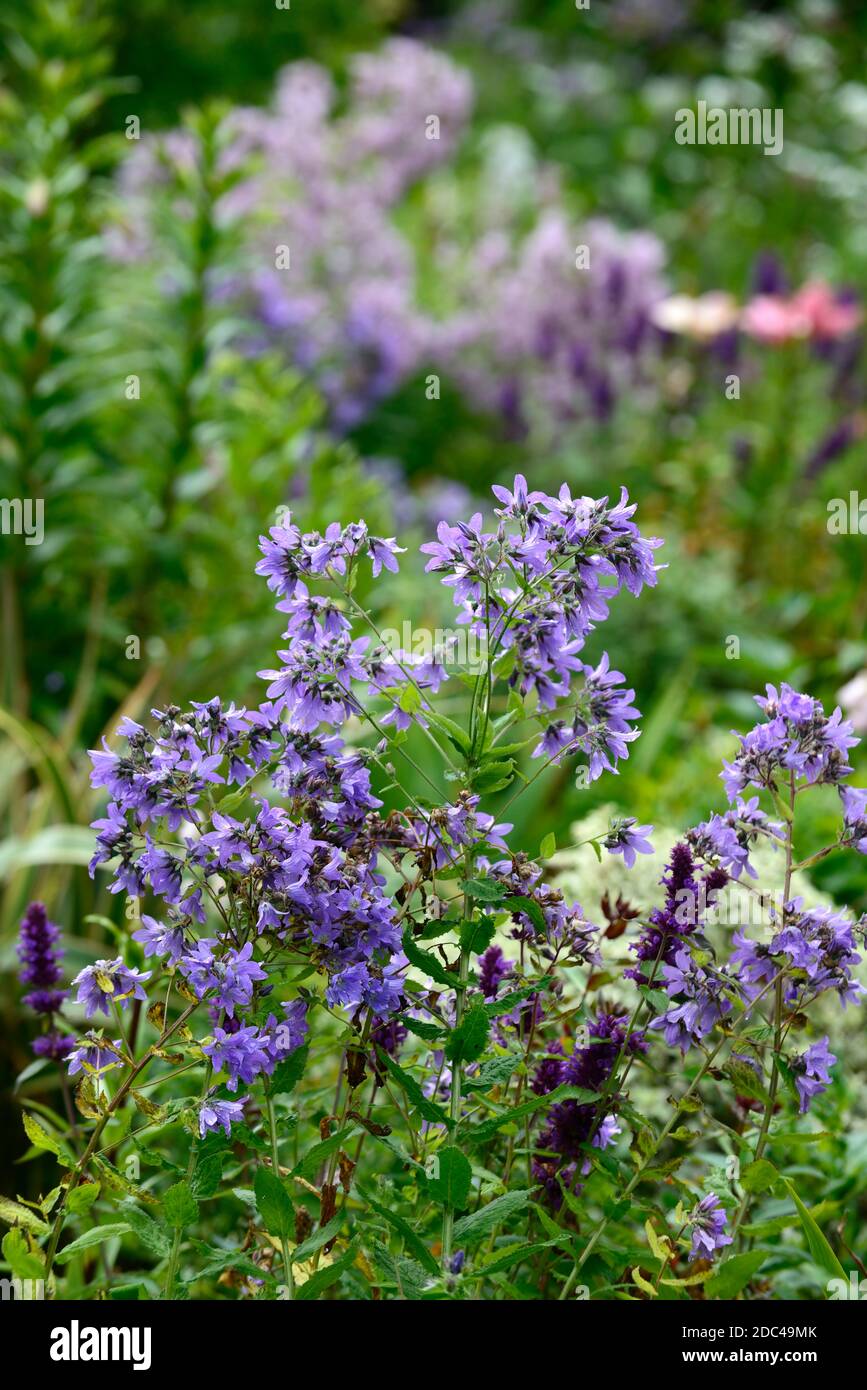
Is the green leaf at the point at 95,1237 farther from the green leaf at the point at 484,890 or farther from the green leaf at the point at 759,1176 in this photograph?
the green leaf at the point at 759,1176

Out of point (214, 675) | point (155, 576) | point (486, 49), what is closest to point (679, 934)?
point (214, 675)

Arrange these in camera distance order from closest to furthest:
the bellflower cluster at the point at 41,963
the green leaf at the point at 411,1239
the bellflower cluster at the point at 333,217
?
the green leaf at the point at 411,1239 < the bellflower cluster at the point at 41,963 < the bellflower cluster at the point at 333,217

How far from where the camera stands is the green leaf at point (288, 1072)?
4.63 ft

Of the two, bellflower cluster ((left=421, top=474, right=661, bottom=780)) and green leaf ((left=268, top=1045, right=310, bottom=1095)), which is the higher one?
bellflower cluster ((left=421, top=474, right=661, bottom=780))

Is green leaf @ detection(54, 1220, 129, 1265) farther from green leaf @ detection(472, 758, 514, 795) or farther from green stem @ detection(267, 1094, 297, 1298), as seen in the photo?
green leaf @ detection(472, 758, 514, 795)

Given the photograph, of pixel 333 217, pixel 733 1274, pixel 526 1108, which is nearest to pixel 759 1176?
pixel 733 1274

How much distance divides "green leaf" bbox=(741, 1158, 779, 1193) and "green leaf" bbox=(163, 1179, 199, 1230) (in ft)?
1.68

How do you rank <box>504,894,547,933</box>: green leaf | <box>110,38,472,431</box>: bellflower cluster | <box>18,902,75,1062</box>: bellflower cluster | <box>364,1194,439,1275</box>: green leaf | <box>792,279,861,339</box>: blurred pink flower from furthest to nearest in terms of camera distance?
<box>792,279,861,339</box>: blurred pink flower < <box>110,38,472,431</box>: bellflower cluster < <box>18,902,75,1062</box>: bellflower cluster < <box>504,894,547,933</box>: green leaf < <box>364,1194,439,1275</box>: green leaf

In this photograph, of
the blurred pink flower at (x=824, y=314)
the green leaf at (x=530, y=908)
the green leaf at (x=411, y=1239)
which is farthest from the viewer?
the blurred pink flower at (x=824, y=314)

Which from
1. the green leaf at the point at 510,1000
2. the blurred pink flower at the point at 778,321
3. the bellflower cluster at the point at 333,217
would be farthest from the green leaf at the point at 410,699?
the blurred pink flower at the point at 778,321

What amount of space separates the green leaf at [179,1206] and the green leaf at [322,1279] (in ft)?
0.40

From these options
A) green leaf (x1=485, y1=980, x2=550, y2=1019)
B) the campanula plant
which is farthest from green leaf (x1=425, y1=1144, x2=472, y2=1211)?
green leaf (x1=485, y1=980, x2=550, y2=1019)

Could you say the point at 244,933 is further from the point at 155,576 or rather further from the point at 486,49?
the point at 486,49

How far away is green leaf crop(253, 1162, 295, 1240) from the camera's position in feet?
4.44
